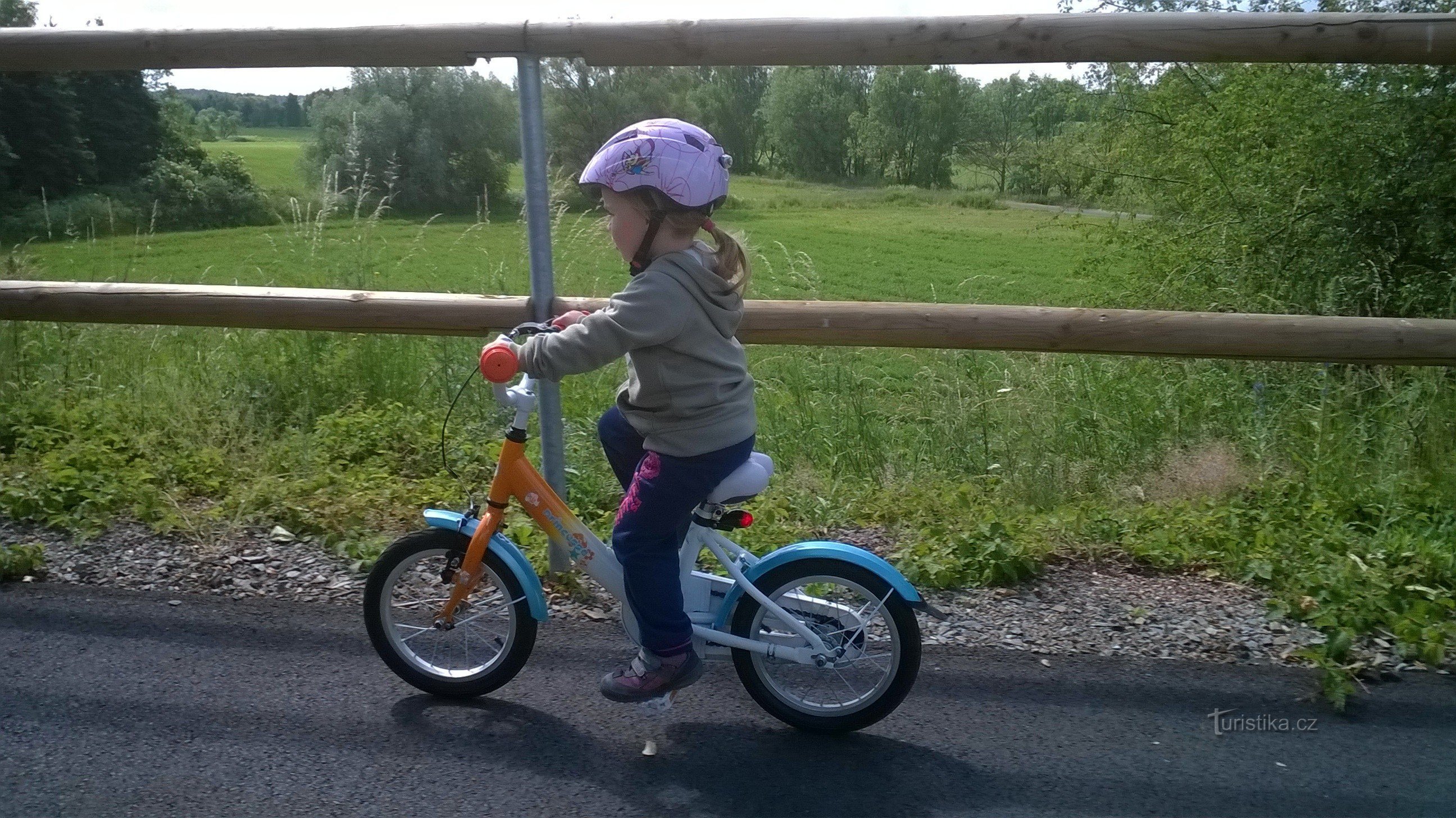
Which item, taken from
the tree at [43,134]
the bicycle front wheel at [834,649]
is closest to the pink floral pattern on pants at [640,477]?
the bicycle front wheel at [834,649]

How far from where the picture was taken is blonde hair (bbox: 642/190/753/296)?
3.11 meters

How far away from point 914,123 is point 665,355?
3.48 m

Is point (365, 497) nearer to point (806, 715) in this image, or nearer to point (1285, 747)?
point (806, 715)

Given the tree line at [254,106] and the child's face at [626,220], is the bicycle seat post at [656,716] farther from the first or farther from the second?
the tree line at [254,106]

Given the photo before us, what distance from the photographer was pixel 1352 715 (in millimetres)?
3371

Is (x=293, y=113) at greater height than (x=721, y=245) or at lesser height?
greater

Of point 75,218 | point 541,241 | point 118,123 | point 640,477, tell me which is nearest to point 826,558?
point 640,477

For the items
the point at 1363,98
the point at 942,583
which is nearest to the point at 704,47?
the point at 942,583

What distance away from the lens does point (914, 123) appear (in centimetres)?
→ 614

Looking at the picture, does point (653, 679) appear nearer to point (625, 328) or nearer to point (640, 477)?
point (640, 477)

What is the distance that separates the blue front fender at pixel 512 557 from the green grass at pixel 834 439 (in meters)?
0.99

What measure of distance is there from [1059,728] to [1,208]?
5819 mm

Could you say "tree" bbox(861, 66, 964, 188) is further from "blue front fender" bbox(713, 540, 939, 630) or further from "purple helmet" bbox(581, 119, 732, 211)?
"blue front fender" bbox(713, 540, 939, 630)

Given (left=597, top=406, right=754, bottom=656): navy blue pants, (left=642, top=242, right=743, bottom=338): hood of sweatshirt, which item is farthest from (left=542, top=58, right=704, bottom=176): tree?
(left=597, top=406, right=754, bottom=656): navy blue pants
